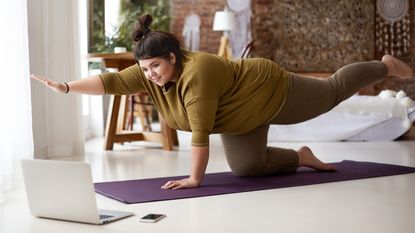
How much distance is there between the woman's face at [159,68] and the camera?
8.40ft

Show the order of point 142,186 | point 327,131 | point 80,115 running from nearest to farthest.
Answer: point 142,186 → point 80,115 → point 327,131

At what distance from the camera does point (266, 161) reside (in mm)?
3002

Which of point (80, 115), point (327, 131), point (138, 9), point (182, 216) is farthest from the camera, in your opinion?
point (138, 9)

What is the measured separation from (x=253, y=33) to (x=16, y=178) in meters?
6.02

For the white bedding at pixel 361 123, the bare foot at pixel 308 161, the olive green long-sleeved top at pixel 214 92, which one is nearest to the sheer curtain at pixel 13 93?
the olive green long-sleeved top at pixel 214 92

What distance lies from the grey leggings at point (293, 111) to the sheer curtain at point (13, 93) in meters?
0.93

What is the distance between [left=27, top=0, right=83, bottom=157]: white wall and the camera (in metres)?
3.82

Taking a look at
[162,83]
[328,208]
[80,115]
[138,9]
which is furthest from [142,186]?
[138,9]

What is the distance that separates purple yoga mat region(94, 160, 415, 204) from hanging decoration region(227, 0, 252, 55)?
5.29 meters

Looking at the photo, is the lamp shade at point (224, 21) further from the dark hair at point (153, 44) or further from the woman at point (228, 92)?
the dark hair at point (153, 44)

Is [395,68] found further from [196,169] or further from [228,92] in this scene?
[196,169]

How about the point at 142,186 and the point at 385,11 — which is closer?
the point at 142,186

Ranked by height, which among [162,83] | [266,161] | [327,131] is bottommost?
[327,131]

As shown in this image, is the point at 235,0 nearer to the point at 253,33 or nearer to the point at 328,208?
the point at 253,33
